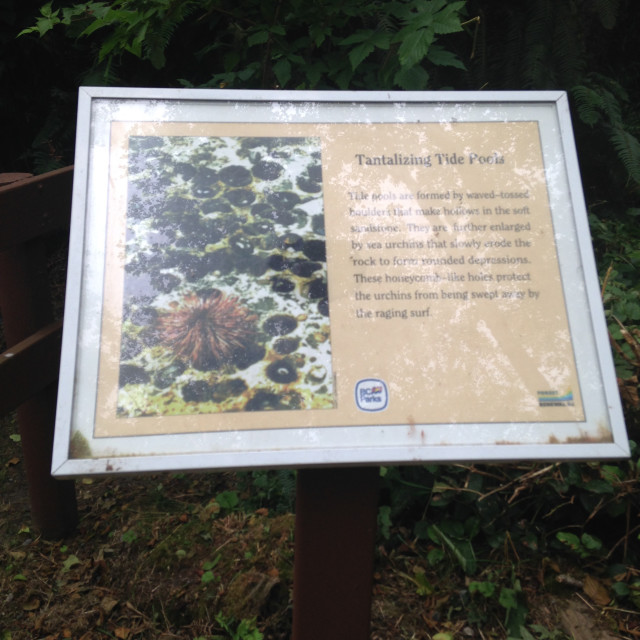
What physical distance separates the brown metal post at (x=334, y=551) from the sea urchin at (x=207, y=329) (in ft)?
1.28

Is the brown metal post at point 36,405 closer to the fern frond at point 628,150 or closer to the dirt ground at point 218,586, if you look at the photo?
the dirt ground at point 218,586

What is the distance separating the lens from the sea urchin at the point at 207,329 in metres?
1.22

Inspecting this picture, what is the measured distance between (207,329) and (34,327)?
1.13 meters

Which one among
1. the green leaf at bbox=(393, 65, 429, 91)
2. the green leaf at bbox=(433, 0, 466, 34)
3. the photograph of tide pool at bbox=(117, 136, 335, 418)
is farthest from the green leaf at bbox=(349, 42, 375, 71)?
the photograph of tide pool at bbox=(117, 136, 335, 418)

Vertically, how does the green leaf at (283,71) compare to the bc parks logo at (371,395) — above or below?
above

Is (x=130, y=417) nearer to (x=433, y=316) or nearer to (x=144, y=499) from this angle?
(x=433, y=316)

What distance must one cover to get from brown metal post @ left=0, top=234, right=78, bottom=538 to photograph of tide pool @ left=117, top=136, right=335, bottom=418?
2.91 feet

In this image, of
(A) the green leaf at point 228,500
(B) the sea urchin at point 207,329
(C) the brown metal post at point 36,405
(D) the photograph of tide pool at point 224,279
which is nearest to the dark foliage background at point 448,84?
(A) the green leaf at point 228,500

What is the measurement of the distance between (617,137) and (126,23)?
92.0 inches

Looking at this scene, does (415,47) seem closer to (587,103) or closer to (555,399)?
(555,399)

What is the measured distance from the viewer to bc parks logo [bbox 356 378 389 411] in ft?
3.96

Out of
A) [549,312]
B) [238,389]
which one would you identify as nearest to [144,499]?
[238,389]

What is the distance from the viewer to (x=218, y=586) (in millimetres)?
2029

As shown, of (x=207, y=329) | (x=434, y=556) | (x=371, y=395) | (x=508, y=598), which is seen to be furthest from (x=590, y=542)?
(x=207, y=329)
